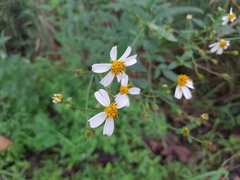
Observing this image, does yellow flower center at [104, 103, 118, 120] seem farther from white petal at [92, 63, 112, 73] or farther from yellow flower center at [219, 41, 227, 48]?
yellow flower center at [219, 41, 227, 48]

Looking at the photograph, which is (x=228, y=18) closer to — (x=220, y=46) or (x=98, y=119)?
(x=220, y=46)

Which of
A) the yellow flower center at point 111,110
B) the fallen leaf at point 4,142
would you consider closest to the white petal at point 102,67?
the yellow flower center at point 111,110

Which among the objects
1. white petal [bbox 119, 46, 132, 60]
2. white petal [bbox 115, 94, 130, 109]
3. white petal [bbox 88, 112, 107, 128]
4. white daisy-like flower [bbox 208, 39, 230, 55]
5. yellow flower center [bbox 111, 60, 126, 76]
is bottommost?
white petal [bbox 88, 112, 107, 128]

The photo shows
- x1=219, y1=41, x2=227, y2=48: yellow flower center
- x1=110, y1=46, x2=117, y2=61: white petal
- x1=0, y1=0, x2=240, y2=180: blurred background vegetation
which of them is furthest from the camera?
x1=0, y1=0, x2=240, y2=180: blurred background vegetation

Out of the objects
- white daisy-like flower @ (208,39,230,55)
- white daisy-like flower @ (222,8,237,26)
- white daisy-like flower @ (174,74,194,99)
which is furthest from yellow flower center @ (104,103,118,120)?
white daisy-like flower @ (222,8,237,26)

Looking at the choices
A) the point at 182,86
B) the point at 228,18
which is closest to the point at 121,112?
the point at 182,86

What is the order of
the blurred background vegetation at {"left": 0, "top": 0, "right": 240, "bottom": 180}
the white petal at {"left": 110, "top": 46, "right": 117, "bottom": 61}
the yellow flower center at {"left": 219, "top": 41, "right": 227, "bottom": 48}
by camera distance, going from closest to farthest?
the white petal at {"left": 110, "top": 46, "right": 117, "bottom": 61} → the yellow flower center at {"left": 219, "top": 41, "right": 227, "bottom": 48} → the blurred background vegetation at {"left": 0, "top": 0, "right": 240, "bottom": 180}
